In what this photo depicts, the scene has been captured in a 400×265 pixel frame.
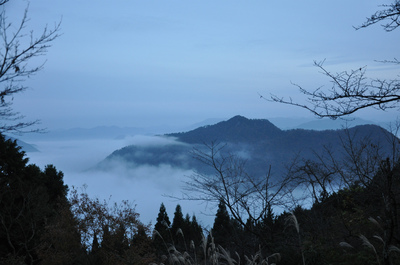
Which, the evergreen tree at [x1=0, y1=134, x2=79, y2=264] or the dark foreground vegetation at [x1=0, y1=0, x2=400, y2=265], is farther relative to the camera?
the evergreen tree at [x1=0, y1=134, x2=79, y2=264]

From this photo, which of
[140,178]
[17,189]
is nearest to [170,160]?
[140,178]

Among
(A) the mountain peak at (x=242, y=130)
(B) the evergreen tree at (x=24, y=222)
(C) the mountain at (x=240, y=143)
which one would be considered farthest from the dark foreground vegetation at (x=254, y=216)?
(A) the mountain peak at (x=242, y=130)

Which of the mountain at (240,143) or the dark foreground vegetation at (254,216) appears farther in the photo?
the mountain at (240,143)

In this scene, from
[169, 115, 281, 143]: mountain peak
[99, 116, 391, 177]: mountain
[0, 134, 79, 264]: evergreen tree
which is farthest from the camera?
[169, 115, 281, 143]: mountain peak

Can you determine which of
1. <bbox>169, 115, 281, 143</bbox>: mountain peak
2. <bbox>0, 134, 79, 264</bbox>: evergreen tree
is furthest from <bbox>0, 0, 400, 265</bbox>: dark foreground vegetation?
<bbox>169, 115, 281, 143</bbox>: mountain peak

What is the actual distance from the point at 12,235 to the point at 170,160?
324 ft

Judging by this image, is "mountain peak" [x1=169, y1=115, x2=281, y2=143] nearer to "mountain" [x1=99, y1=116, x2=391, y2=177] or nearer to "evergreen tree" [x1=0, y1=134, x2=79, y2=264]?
"mountain" [x1=99, y1=116, x2=391, y2=177]

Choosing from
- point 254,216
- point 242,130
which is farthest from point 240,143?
point 254,216

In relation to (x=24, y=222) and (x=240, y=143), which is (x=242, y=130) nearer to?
(x=240, y=143)

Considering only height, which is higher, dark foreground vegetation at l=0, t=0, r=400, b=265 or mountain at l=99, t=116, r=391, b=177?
mountain at l=99, t=116, r=391, b=177

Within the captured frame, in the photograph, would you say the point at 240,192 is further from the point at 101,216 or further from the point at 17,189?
the point at 17,189

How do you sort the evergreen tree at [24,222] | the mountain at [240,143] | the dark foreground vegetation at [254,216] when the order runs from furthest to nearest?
the mountain at [240,143]
the evergreen tree at [24,222]
the dark foreground vegetation at [254,216]

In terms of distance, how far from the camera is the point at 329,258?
27.1 ft

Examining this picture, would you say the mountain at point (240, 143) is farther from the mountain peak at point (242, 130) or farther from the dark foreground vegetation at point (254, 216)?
the dark foreground vegetation at point (254, 216)
